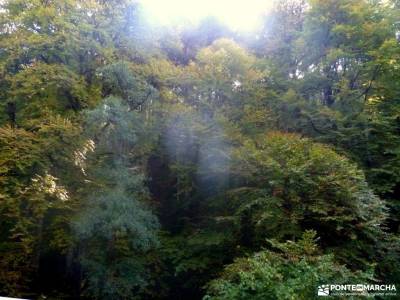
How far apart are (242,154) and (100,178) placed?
130 inches

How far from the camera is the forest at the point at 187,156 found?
7.39 metres

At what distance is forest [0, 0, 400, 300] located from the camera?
7.39 m

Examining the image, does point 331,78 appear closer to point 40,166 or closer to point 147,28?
point 147,28

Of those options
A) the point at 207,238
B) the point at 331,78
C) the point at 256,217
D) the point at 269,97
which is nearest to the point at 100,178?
the point at 207,238

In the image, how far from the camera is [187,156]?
10.4 metres

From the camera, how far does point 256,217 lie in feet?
25.0

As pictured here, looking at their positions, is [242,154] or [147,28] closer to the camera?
[242,154]
